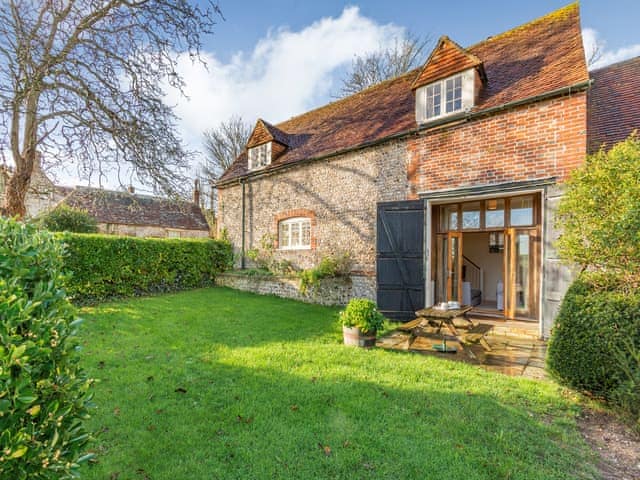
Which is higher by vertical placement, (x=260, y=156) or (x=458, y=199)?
(x=260, y=156)

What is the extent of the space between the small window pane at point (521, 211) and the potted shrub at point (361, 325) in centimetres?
482

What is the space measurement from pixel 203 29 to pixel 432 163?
581cm

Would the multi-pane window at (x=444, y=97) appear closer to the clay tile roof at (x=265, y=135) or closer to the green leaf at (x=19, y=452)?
the clay tile roof at (x=265, y=135)

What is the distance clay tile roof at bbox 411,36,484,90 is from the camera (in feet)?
25.2

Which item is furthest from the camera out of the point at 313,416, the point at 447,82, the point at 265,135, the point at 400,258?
the point at 265,135

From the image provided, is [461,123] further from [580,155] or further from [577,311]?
[577,311]

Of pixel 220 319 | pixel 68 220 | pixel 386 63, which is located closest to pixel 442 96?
pixel 220 319

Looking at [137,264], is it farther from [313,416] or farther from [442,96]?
[442,96]

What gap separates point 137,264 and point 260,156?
611 centimetres

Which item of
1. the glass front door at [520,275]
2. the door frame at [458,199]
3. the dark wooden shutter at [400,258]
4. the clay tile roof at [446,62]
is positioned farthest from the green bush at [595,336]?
the clay tile roof at [446,62]

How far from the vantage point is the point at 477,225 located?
859cm

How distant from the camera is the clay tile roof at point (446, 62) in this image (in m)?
7.70

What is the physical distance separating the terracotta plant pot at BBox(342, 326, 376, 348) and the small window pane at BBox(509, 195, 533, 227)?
5.05 meters

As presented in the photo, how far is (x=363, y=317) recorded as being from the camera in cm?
564
